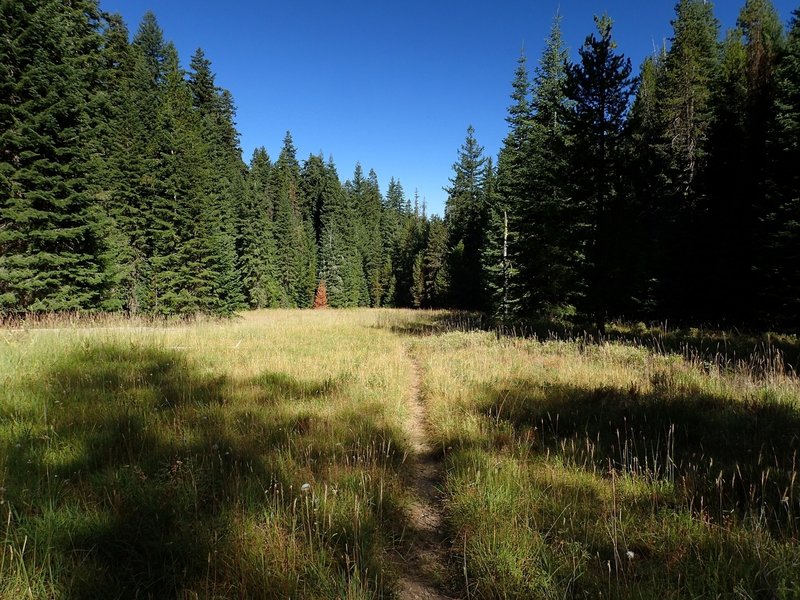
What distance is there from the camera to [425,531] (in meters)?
3.16

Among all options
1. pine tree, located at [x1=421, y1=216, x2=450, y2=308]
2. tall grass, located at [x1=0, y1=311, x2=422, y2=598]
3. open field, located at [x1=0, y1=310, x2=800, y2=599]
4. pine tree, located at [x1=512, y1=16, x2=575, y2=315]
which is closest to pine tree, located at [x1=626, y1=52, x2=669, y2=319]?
pine tree, located at [x1=512, y1=16, x2=575, y2=315]

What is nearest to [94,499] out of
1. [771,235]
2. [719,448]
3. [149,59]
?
[719,448]

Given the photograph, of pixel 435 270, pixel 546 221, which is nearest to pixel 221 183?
pixel 435 270

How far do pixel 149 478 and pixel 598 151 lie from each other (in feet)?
48.3

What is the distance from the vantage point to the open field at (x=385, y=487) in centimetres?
230

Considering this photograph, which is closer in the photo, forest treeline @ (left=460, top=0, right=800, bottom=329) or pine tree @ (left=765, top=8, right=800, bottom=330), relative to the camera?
forest treeline @ (left=460, top=0, right=800, bottom=329)

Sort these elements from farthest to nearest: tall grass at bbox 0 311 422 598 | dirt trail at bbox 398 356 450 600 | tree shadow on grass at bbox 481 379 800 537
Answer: tree shadow on grass at bbox 481 379 800 537 → dirt trail at bbox 398 356 450 600 → tall grass at bbox 0 311 422 598

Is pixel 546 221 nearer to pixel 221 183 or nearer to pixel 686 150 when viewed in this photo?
pixel 686 150

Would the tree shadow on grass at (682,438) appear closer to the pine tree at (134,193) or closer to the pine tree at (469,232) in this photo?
the pine tree at (134,193)

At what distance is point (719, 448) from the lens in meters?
4.08

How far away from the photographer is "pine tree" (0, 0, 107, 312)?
1339 cm

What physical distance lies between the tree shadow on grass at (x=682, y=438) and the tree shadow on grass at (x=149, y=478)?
218 centimetres

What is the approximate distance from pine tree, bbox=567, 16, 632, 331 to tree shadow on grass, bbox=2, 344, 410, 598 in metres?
10.4

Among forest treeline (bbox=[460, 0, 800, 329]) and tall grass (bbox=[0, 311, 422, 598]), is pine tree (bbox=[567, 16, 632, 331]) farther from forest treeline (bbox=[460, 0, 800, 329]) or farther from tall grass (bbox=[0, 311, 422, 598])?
tall grass (bbox=[0, 311, 422, 598])
